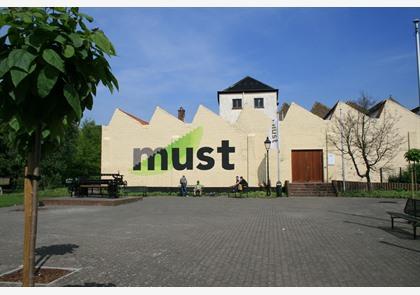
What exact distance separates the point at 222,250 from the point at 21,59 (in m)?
6.65

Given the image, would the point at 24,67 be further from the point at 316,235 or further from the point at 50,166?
the point at 50,166

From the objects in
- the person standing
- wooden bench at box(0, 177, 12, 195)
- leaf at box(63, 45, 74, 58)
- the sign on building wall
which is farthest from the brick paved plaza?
wooden bench at box(0, 177, 12, 195)

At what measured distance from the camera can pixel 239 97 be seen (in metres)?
49.6

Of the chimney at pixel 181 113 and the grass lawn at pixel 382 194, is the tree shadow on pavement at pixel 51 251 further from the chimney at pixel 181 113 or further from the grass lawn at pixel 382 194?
the chimney at pixel 181 113

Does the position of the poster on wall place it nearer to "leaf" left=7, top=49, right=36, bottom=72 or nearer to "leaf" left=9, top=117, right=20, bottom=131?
"leaf" left=9, top=117, right=20, bottom=131

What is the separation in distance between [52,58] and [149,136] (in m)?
29.2

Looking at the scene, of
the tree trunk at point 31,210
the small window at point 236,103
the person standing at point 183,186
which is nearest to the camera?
the tree trunk at point 31,210

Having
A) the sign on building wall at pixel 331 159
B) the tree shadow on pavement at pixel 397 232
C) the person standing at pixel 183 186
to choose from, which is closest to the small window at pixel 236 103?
the sign on building wall at pixel 331 159

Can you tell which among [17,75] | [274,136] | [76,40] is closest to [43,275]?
[17,75]

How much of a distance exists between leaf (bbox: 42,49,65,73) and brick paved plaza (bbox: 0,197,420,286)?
4.06 m

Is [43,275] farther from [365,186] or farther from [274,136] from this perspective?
[365,186]

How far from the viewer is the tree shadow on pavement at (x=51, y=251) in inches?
296

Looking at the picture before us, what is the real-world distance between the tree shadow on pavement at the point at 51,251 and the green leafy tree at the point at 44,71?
479cm

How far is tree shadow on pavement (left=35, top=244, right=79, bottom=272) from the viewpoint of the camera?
24.7 ft
